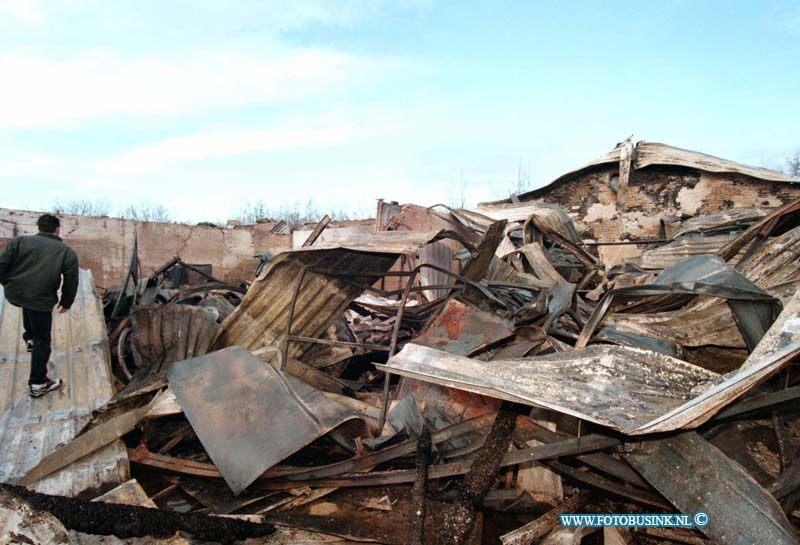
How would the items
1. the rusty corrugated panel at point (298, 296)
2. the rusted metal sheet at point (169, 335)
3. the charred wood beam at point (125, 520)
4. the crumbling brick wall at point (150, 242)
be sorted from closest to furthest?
1. the charred wood beam at point (125, 520)
2. the rusty corrugated panel at point (298, 296)
3. the rusted metal sheet at point (169, 335)
4. the crumbling brick wall at point (150, 242)

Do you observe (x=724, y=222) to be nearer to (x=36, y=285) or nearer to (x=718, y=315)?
(x=718, y=315)

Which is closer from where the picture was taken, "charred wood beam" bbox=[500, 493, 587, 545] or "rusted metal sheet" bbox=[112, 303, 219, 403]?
"charred wood beam" bbox=[500, 493, 587, 545]

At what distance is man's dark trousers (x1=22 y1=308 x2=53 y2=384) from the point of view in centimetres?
371

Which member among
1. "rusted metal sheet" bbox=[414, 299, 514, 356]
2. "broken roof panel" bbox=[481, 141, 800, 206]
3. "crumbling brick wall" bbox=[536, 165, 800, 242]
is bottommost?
"rusted metal sheet" bbox=[414, 299, 514, 356]

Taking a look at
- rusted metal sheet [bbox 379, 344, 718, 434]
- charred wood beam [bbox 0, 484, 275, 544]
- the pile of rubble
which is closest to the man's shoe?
the pile of rubble

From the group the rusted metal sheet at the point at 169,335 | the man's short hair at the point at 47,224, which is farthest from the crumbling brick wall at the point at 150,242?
the man's short hair at the point at 47,224

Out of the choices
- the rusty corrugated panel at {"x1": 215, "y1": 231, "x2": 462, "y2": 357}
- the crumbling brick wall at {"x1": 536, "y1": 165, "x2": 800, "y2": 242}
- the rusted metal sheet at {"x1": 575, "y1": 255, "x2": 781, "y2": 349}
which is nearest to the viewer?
the rusted metal sheet at {"x1": 575, "y1": 255, "x2": 781, "y2": 349}

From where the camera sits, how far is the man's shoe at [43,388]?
369 cm

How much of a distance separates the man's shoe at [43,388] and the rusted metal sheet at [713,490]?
4.33 meters

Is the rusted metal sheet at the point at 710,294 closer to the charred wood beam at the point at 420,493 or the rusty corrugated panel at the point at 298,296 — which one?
the charred wood beam at the point at 420,493

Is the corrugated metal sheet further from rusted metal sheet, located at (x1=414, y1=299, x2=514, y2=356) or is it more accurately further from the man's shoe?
rusted metal sheet, located at (x1=414, y1=299, x2=514, y2=356)

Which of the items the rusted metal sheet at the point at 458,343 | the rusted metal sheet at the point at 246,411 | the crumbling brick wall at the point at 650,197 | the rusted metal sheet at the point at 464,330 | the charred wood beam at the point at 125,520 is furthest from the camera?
the crumbling brick wall at the point at 650,197

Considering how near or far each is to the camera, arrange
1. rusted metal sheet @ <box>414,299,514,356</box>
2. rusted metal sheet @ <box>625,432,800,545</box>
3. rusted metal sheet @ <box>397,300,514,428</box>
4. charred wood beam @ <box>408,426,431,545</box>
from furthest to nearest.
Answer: rusted metal sheet @ <box>414,299,514,356</box> → rusted metal sheet @ <box>397,300,514,428</box> → charred wood beam @ <box>408,426,431,545</box> → rusted metal sheet @ <box>625,432,800,545</box>

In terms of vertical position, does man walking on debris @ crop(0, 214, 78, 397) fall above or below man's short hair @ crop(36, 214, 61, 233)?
below
